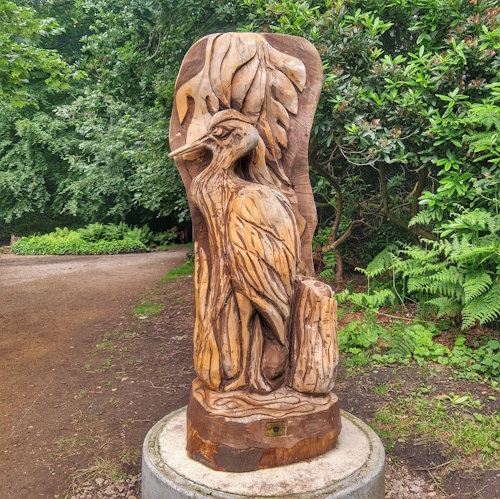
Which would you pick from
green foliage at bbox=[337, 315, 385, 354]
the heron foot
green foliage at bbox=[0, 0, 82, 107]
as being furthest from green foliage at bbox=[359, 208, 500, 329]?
green foliage at bbox=[0, 0, 82, 107]

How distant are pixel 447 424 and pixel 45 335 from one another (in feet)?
16.0

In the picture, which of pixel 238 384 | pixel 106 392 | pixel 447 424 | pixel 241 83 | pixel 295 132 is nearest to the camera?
pixel 238 384

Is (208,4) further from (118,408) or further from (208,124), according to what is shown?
(118,408)

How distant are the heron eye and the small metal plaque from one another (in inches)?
56.3

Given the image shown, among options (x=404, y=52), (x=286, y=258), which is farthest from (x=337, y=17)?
(x=286, y=258)

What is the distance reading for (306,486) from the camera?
6.91 ft

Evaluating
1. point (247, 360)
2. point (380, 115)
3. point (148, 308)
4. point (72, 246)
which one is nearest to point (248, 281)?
point (247, 360)

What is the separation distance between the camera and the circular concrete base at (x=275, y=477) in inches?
81.7

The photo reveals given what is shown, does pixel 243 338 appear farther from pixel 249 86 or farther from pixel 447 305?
pixel 447 305

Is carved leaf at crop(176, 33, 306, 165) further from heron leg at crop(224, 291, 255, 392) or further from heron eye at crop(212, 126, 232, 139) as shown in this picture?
heron leg at crop(224, 291, 255, 392)

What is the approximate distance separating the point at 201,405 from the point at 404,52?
4.68m

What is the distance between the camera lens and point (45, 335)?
6.06 meters

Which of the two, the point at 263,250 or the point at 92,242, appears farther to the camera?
the point at 92,242

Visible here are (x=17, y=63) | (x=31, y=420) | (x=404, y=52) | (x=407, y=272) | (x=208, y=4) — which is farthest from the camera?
(x=17, y=63)
